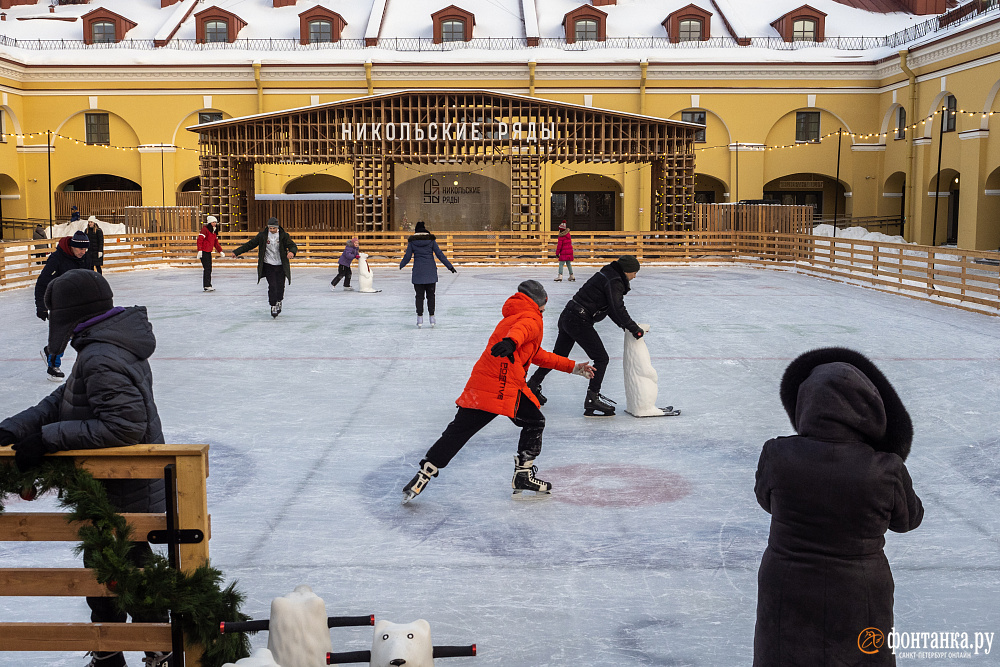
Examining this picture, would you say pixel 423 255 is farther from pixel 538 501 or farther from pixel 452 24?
pixel 452 24

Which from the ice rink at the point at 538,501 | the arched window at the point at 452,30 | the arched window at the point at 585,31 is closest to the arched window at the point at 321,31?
the arched window at the point at 452,30

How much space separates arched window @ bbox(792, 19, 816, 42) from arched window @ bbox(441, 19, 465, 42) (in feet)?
39.4

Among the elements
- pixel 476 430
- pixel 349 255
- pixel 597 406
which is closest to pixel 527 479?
pixel 476 430

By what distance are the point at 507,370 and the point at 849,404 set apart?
306cm

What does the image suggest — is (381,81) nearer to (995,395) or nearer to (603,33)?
(603,33)

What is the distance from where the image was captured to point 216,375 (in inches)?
396

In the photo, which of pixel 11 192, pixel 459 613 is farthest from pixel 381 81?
Answer: pixel 459 613

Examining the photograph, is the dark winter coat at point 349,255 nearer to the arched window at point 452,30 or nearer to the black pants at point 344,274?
the black pants at point 344,274

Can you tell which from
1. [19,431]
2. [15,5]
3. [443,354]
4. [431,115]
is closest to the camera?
[19,431]

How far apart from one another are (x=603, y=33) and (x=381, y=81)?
8.23 m

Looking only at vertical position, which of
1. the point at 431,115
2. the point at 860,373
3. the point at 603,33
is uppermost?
the point at 603,33

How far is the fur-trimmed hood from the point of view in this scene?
8.70 feet

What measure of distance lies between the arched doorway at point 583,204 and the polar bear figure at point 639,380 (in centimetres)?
3013

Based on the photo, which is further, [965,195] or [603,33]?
[603,33]
